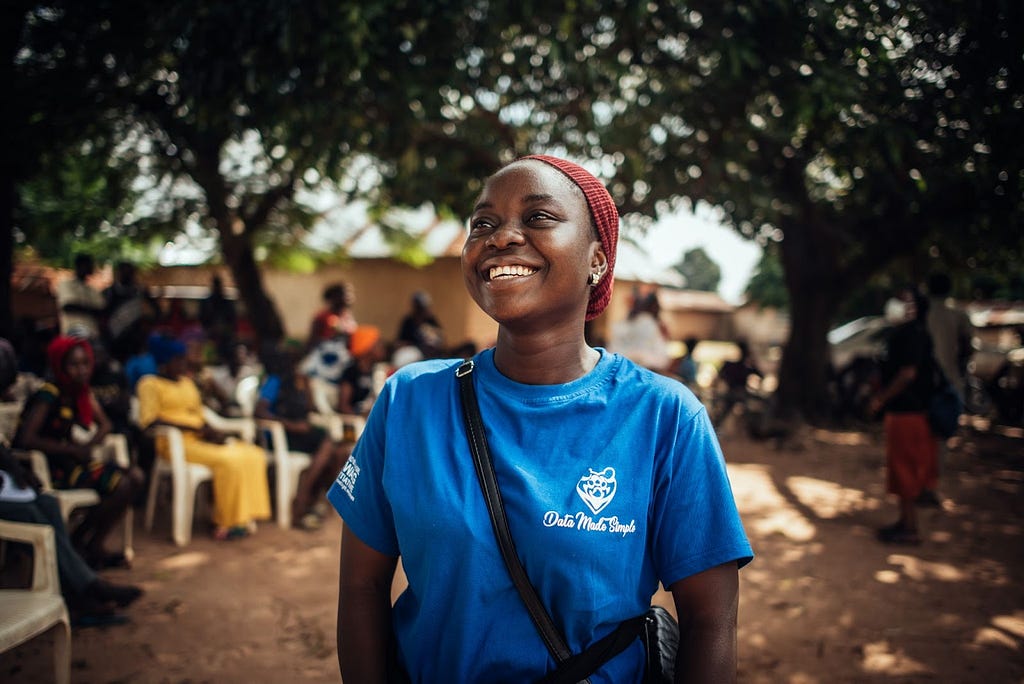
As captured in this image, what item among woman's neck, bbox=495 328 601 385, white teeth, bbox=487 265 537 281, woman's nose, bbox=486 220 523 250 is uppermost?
woman's nose, bbox=486 220 523 250

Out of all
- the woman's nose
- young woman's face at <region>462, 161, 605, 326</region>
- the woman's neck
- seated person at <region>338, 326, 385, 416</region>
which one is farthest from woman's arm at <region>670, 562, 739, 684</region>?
seated person at <region>338, 326, 385, 416</region>

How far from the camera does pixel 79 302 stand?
6941mm

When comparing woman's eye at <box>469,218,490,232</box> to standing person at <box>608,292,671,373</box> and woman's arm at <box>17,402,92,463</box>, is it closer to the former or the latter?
woman's arm at <box>17,402,92,463</box>

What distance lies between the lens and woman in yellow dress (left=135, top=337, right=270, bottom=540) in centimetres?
492

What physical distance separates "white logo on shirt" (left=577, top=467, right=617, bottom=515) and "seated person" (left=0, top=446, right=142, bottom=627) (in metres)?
2.86

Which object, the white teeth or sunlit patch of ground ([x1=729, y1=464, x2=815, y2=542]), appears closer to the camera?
the white teeth

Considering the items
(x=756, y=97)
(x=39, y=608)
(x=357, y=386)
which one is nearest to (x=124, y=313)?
(x=357, y=386)

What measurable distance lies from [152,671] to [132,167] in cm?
798

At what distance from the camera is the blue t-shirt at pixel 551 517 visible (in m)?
1.22

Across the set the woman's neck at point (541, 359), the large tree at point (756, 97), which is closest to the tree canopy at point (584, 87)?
the large tree at point (756, 97)

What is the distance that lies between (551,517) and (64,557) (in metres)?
3.26

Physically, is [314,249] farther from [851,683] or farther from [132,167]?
[851,683]

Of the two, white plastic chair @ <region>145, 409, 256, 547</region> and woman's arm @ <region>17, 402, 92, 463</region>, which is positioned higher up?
woman's arm @ <region>17, 402, 92, 463</region>

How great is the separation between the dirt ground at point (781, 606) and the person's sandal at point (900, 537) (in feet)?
0.33
